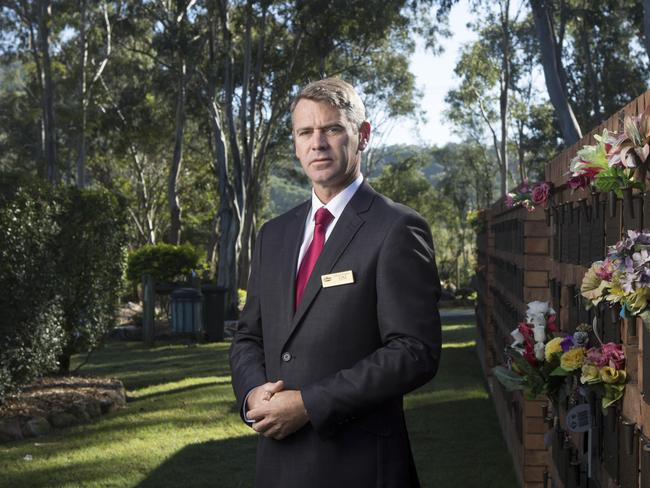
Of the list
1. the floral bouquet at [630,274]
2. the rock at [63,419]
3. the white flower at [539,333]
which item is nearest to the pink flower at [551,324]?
the white flower at [539,333]

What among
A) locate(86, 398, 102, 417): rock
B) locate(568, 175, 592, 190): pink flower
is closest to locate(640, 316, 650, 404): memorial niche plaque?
locate(568, 175, 592, 190): pink flower

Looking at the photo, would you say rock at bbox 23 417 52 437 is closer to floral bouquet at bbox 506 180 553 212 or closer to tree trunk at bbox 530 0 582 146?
floral bouquet at bbox 506 180 553 212

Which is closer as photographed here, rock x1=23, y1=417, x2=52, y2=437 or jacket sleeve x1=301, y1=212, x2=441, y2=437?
jacket sleeve x1=301, y1=212, x2=441, y2=437

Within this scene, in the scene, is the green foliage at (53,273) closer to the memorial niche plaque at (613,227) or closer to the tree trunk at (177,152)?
the memorial niche plaque at (613,227)

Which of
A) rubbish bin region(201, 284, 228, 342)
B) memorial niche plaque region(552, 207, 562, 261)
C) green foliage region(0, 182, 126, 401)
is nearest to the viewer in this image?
memorial niche plaque region(552, 207, 562, 261)

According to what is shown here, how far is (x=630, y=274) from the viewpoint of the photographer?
246 centimetres

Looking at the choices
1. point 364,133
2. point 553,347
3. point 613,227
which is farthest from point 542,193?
point 364,133

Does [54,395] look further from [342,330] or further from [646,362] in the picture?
[646,362]

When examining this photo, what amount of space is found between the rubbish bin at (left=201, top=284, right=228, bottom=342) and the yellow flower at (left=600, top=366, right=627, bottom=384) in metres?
18.6

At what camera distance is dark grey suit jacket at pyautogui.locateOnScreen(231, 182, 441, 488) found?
2955 millimetres

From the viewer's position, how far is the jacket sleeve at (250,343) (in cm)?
330

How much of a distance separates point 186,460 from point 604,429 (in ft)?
18.0

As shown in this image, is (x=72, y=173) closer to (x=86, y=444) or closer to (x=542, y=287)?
(x=86, y=444)

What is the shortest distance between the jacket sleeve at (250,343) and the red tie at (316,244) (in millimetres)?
212
